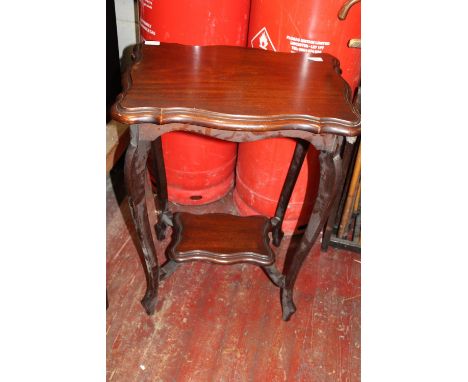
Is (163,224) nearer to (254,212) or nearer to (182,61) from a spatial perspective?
(254,212)

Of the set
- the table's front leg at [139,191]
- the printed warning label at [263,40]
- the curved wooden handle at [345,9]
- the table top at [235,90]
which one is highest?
the curved wooden handle at [345,9]

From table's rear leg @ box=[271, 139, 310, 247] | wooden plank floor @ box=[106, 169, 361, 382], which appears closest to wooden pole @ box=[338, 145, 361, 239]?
wooden plank floor @ box=[106, 169, 361, 382]

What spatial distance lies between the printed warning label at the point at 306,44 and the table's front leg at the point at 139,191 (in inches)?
25.5

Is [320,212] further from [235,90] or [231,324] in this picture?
[231,324]

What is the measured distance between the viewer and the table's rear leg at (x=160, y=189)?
157cm

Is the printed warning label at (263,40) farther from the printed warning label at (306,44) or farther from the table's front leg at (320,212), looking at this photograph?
the table's front leg at (320,212)

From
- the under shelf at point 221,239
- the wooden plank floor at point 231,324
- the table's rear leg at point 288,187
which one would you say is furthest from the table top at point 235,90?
the wooden plank floor at point 231,324

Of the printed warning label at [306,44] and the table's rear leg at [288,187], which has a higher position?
the printed warning label at [306,44]

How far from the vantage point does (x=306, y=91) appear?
1.14m

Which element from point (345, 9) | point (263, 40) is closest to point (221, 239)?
point (263, 40)

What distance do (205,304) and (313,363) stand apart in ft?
1.46

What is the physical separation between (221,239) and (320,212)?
0.41 m

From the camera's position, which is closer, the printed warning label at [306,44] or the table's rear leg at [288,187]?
the printed warning label at [306,44]

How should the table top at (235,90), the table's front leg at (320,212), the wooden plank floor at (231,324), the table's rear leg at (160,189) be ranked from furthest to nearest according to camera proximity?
the table's rear leg at (160,189)
the wooden plank floor at (231,324)
the table's front leg at (320,212)
the table top at (235,90)
